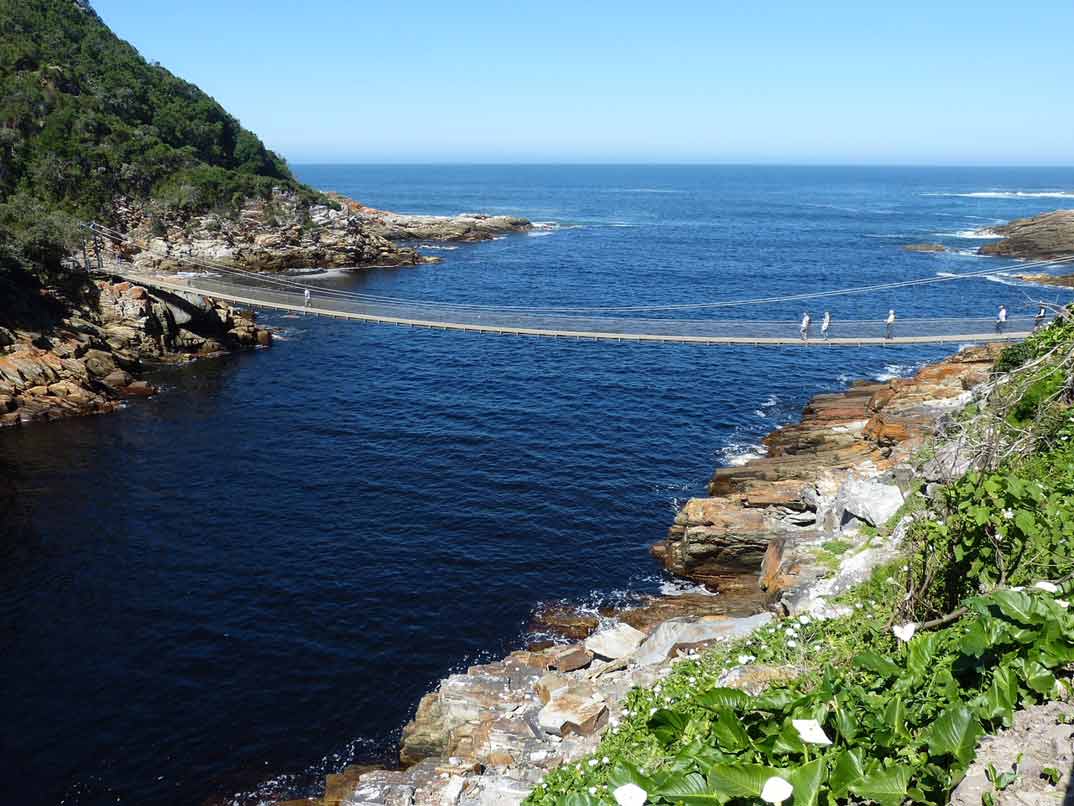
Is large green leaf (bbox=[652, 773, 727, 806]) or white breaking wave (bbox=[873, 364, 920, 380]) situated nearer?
large green leaf (bbox=[652, 773, 727, 806])

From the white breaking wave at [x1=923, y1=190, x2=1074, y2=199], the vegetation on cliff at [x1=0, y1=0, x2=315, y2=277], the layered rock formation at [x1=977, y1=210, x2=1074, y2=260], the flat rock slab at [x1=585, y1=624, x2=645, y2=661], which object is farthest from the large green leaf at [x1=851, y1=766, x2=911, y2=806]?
the white breaking wave at [x1=923, y1=190, x2=1074, y2=199]

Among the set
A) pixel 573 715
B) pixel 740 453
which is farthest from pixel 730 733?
pixel 740 453

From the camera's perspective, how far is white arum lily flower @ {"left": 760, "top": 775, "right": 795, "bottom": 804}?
11.2 ft

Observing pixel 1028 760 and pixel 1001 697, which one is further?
pixel 1001 697

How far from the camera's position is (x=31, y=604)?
15.5 m

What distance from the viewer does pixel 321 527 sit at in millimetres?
18672

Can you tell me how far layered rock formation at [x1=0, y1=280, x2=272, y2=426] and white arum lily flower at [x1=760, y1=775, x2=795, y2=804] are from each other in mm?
27364

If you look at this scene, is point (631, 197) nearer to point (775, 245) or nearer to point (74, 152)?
point (775, 245)

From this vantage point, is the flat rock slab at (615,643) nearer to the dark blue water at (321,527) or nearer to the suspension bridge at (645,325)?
the dark blue water at (321,527)

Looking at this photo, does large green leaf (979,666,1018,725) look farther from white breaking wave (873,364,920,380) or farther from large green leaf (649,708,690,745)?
white breaking wave (873,364,920,380)

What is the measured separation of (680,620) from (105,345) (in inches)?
1012

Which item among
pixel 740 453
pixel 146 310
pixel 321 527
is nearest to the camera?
pixel 321 527

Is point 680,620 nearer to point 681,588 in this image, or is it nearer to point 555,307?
point 681,588

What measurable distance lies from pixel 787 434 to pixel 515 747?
15.5 meters
